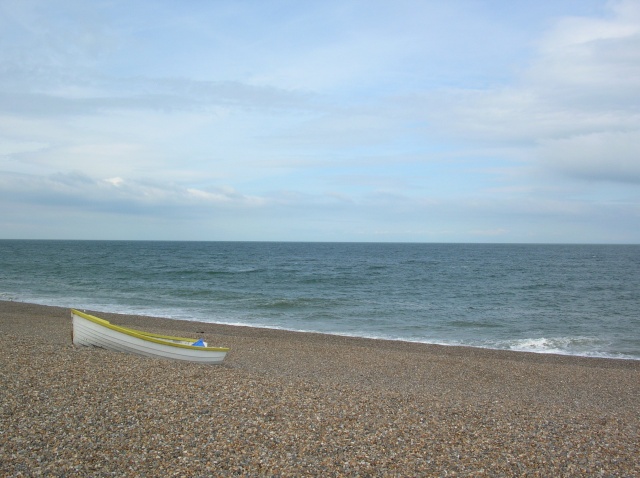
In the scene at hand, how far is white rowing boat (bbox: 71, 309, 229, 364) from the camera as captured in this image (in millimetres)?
11750

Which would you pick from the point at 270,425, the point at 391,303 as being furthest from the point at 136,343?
the point at 391,303

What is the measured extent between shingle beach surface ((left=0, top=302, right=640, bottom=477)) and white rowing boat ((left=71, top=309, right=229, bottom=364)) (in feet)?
1.59

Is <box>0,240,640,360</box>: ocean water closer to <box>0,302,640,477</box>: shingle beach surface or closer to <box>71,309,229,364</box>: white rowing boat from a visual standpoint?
<box>0,302,640,477</box>: shingle beach surface

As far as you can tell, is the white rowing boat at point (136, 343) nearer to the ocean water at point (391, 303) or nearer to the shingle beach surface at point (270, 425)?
the shingle beach surface at point (270, 425)

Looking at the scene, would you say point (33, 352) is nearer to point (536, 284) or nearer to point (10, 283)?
point (10, 283)

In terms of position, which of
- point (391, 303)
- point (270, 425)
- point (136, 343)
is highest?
point (136, 343)

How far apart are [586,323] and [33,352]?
23.7 m

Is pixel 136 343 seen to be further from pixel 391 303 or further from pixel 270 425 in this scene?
pixel 391 303

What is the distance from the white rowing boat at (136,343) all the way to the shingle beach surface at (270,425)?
485mm

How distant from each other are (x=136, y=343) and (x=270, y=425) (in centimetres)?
585

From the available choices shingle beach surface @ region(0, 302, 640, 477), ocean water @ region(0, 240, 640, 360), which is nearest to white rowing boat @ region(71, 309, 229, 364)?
shingle beach surface @ region(0, 302, 640, 477)

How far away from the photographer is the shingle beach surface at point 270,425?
19.9ft

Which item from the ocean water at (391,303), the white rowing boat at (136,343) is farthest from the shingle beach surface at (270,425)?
the ocean water at (391,303)

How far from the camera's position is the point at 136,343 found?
464 inches
